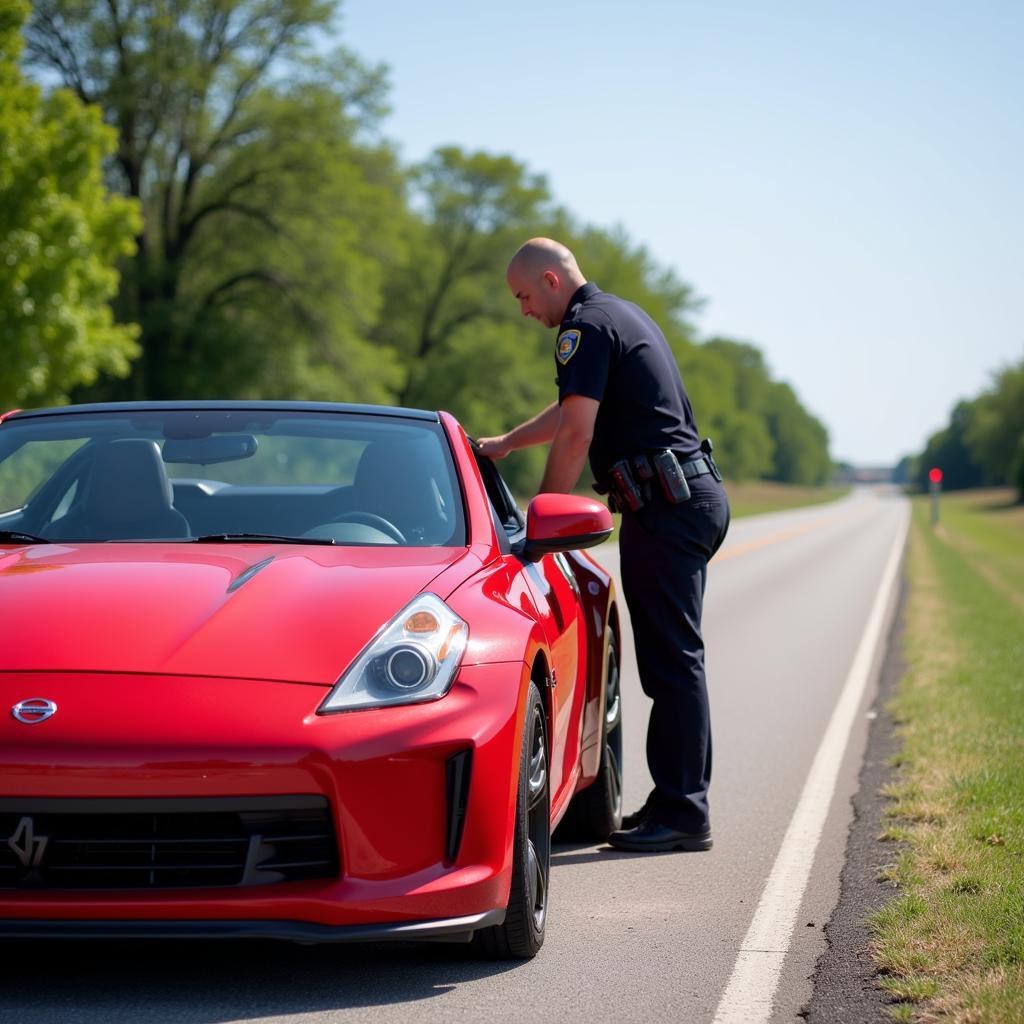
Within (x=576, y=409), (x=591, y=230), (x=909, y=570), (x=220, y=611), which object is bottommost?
(x=909, y=570)

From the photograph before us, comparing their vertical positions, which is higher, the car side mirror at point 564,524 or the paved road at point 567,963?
the car side mirror at point 564,524

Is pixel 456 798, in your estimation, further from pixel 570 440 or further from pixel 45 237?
pixel 45 237

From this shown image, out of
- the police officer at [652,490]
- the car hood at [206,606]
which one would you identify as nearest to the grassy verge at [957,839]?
the police officer at [652,490]

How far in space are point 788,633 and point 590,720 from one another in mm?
10212

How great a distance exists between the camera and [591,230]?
262 ft

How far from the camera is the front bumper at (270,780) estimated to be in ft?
11.9

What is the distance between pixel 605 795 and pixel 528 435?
1.42 m

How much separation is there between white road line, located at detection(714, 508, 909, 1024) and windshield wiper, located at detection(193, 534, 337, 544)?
1.65 m

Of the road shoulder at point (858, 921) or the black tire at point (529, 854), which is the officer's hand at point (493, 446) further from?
the road shoulder at point (858, 921)

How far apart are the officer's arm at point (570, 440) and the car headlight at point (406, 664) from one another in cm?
164

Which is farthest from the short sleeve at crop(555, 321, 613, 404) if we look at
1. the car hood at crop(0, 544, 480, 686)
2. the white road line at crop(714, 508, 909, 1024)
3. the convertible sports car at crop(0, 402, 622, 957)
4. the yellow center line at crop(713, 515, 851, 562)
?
the yellow center line at crop(713, 515, 851, 562)

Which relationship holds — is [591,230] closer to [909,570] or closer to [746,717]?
[909,570]

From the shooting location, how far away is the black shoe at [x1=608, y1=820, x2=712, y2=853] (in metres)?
5.99

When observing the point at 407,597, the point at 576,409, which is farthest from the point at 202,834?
the point at 576,409
